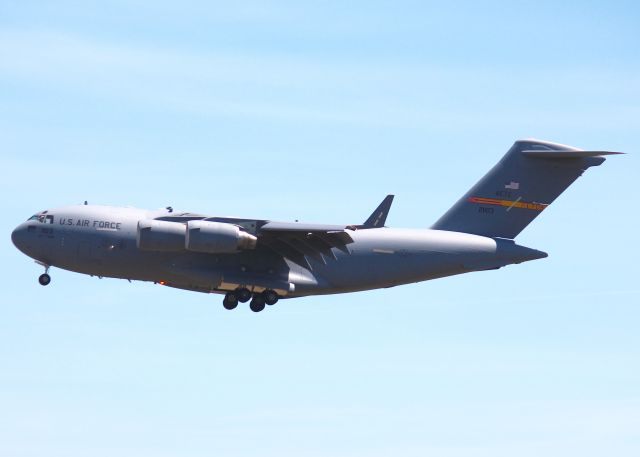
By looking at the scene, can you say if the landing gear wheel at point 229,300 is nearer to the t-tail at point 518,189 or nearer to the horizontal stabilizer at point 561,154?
the t-tail at point 518,189

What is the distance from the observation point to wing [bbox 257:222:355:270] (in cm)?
2422

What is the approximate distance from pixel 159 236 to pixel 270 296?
2.84 m

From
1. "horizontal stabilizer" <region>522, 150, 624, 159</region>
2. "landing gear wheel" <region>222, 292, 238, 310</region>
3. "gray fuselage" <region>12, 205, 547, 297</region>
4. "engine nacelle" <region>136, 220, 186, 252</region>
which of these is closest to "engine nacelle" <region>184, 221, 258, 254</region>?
"engine nacelle" <region>136, 220, 186, 252</region>

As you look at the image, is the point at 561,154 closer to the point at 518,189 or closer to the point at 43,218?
the point at 518,189

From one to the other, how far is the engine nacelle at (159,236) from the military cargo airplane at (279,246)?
19mm

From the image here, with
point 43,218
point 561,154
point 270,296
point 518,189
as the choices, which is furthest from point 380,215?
point 43,218

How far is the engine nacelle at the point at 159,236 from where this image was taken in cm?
2405

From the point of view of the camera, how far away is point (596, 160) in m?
27.0

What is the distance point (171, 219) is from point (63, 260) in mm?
2310

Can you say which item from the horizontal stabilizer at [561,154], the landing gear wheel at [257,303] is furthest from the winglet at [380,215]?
the horizontal stabilizer at [561,154]

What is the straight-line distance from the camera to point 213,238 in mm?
24172

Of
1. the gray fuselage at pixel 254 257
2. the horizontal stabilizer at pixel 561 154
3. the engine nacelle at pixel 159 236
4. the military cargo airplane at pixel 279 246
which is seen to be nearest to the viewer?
the engine nacelle at pixel 159 236

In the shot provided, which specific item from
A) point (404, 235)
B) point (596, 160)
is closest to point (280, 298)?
point (404, 235)

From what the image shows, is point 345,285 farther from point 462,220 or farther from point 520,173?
point 520,173
